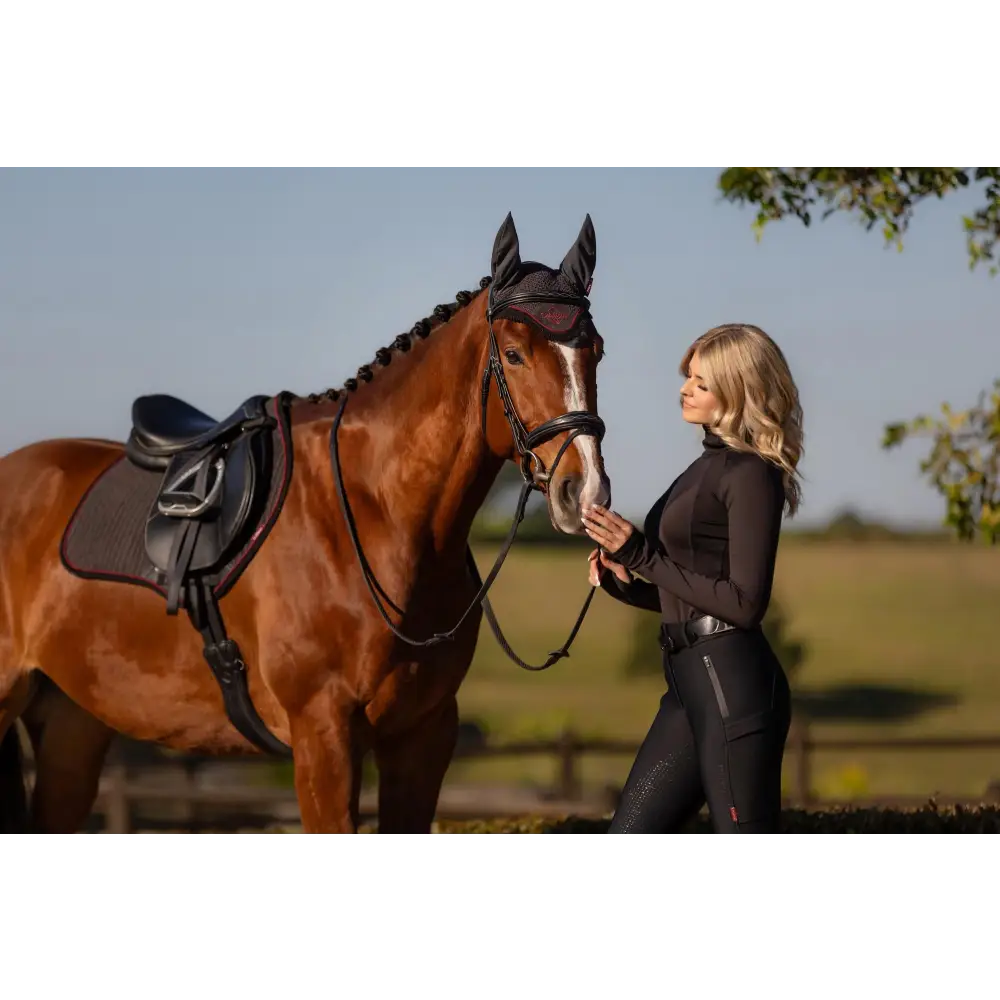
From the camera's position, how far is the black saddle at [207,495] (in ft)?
14.7

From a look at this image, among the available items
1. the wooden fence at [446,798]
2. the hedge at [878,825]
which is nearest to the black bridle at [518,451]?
the hedge at [878,825]

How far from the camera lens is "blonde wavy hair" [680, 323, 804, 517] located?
3.31m

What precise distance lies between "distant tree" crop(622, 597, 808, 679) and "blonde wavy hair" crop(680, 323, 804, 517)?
77.8 feet

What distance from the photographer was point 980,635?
5953 cm

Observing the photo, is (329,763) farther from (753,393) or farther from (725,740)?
A: (753,393)

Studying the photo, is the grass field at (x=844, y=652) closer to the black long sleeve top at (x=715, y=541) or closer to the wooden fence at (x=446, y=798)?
the wooden fence at (x=446, y=798)

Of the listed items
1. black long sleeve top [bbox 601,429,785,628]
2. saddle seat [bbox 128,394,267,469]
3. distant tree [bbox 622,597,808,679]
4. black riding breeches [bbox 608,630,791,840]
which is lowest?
black riding breeches [bbox 608,630,791,840]

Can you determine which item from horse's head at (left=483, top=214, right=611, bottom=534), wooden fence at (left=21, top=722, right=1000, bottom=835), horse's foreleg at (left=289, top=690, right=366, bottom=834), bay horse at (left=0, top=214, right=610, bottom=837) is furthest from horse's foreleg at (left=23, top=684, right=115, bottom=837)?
→ wooden fence at (left=21, top=722, right=1000, bottom=835)

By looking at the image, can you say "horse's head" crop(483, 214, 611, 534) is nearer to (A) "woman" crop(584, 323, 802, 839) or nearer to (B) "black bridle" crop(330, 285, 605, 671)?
(B) "black bridle" crop(330, 285, 605, 671)

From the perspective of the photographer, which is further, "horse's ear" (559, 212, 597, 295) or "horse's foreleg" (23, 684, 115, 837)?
"horse's foreleg" (23, 684, 115, 837)

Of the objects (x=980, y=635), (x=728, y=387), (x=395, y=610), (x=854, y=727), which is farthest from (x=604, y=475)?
(x=980, y=635)

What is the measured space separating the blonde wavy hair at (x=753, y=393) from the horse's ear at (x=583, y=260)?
82 centimetres

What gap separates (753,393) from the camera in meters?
3.33

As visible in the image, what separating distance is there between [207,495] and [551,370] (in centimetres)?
136
